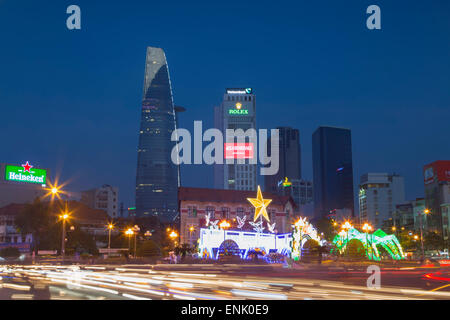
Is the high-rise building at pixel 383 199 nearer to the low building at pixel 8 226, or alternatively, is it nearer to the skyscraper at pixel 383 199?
the skyscraper at pixel 383 199

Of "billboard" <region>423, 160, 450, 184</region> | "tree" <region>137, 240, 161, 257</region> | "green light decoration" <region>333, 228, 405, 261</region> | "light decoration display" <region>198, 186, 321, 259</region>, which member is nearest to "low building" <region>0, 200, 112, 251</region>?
"tree" <region>137, 240, 161, 257</region>

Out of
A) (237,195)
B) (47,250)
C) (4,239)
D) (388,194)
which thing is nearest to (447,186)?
(237,195)

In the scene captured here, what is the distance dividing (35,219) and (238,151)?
12168 centimetres

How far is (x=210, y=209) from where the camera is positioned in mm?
94438

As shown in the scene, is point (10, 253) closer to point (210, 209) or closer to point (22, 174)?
point (22, 174)

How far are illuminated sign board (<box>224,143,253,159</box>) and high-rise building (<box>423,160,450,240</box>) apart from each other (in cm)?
8233

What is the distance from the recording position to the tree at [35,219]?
80.7m

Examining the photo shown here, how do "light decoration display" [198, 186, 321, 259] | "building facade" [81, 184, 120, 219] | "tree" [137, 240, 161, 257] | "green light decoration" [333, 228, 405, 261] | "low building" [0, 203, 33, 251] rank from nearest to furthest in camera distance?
"tree" [137, 240, 161, 257] → "light decoration display" [198, 186, 321, 259] → "green light decoration" [333, 228, 405, 261] → "low building" [0, 203, 33, 251] → "building facade" [81, 184, 120, 219]

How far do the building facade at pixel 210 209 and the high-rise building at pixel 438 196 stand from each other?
43513 millimetres

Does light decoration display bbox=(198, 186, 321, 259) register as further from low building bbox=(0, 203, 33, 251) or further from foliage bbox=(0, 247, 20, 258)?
low building bbox=(0, 203, 33, 251)

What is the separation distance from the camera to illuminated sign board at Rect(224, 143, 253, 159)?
624 feet
